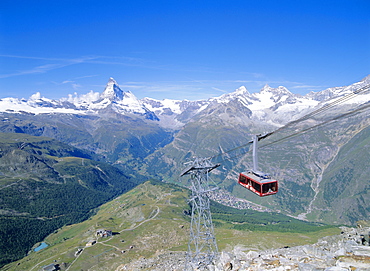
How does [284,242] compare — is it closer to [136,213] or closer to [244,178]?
[244,178]

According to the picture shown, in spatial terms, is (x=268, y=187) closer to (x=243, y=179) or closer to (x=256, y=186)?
(x=256, y=186)

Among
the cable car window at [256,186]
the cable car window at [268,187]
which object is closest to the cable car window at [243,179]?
the cable car window at [256,186]

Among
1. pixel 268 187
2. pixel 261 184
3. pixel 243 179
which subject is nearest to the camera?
pixel 261 184

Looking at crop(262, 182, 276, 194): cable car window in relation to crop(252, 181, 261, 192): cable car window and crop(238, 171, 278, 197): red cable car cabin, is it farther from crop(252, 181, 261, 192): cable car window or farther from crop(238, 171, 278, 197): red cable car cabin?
crop(252, 181, 261, 192): cable car window

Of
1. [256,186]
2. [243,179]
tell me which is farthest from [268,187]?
[243,179]

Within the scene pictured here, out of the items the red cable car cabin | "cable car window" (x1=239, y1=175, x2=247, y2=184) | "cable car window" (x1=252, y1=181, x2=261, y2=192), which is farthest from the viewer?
"cable car window" (x1=239, y1=175, x2=247, y2=184)

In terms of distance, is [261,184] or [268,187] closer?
[261,184]

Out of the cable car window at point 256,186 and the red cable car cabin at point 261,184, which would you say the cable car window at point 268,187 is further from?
the cable car window at point 256,186

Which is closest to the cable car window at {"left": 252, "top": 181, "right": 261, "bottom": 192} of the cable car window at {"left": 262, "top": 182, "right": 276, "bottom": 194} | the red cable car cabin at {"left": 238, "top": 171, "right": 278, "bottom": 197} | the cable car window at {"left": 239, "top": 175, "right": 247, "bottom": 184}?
the red cable car cabin at {"left": 238, "top": 171, "right": 278, "bottom": 197}
